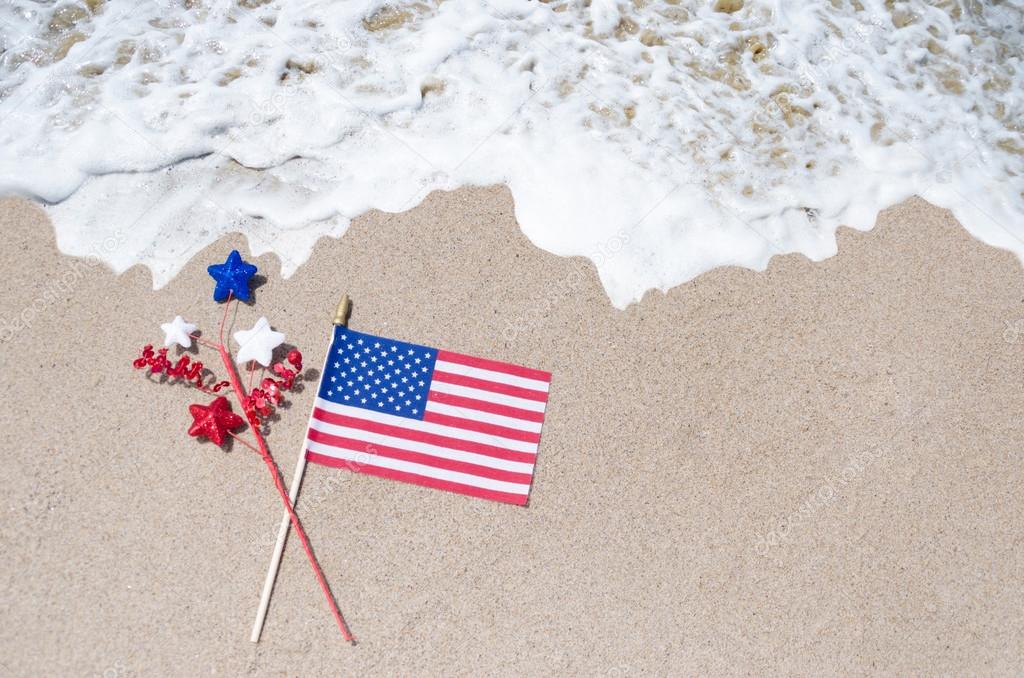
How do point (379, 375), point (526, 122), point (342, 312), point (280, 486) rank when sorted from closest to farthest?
point (280, 486) < point (379, 375) < point (342, 312) < point (526, 122)

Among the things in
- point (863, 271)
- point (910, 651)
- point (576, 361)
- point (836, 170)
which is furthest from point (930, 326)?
point (576, 361)

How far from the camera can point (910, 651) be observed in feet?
13.9

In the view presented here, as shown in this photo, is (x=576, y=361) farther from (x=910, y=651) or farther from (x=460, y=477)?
(x=910, y=651)

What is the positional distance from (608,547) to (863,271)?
2.61 meters

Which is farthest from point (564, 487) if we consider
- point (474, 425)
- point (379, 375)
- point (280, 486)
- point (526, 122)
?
point (526, 122)

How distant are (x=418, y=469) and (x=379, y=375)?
1.99ft

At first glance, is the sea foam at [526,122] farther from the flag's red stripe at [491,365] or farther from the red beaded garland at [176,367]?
the flag's red stripe at [491,365]

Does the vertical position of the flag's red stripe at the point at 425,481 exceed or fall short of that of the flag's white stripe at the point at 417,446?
it falls short

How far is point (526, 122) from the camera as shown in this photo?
5.38 metres

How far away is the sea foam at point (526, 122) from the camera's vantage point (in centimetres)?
502

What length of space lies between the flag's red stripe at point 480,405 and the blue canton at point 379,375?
9 cm

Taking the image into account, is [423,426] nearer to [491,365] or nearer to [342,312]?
[491,365]

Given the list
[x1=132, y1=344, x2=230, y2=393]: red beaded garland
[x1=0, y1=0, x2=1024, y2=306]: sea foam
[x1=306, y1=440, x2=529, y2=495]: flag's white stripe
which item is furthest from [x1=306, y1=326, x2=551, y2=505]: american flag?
[x1=0, y1=0, x2=1024, y2=306]: sea foam

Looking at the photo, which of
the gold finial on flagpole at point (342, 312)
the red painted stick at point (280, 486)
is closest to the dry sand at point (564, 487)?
the red painted stick at point (280, 486)
